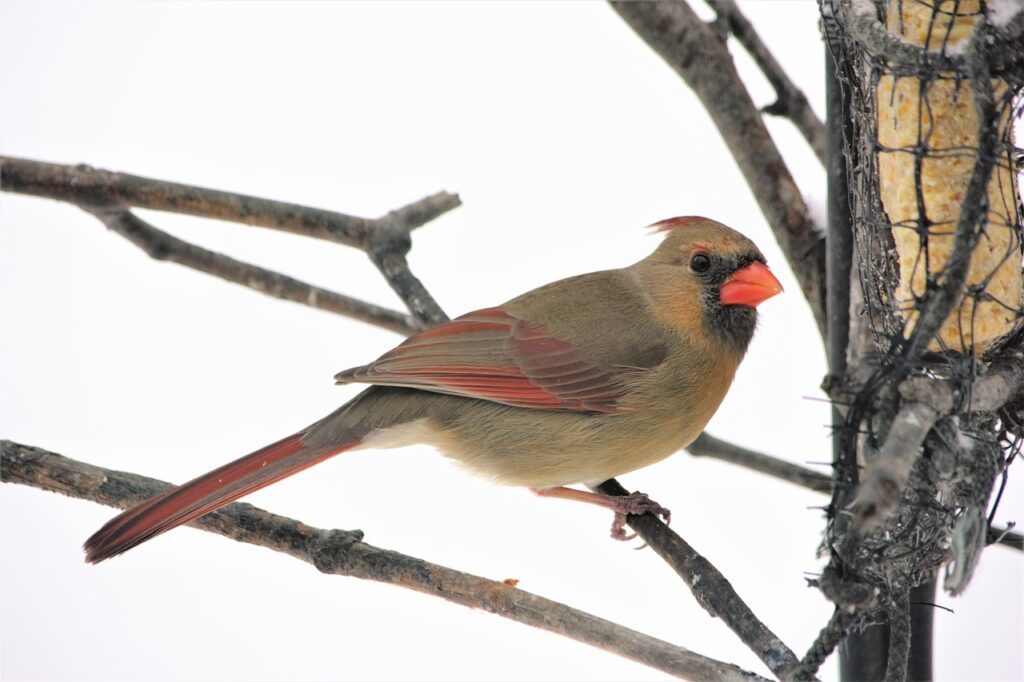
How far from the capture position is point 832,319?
3.05 metres

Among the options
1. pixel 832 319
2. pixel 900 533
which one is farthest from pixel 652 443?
pixel 900 533

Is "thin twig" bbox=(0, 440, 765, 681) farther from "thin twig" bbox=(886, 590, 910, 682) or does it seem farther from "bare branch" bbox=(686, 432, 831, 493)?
"bare branch" bbox=(686, 432, 831, 493)

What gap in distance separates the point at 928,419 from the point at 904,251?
0.75 meters

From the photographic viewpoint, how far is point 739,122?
11.2ft

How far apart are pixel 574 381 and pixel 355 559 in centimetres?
89

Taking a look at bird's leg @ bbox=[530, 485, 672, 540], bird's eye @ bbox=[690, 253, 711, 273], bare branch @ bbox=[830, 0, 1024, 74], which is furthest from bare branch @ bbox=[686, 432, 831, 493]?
bare branch @ bbox=[830, 0, 1024, 74]

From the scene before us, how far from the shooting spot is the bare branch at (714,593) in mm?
2023

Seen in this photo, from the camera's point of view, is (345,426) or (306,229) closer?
(345,426)

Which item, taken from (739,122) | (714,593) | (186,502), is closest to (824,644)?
(714,593)

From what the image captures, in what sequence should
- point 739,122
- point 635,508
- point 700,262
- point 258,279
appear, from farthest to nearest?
point 258,279 < point 739,122 < point 700,262 < point 635,508

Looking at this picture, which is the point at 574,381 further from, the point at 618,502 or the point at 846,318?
the point at 846,318

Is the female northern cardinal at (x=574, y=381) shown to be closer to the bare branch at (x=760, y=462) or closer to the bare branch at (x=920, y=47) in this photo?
the bare branch at (x=760, y=462)

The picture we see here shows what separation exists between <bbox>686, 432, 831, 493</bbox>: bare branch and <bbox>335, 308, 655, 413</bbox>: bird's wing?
2.21 ft

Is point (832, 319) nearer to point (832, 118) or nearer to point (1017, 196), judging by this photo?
point (832, 118)
